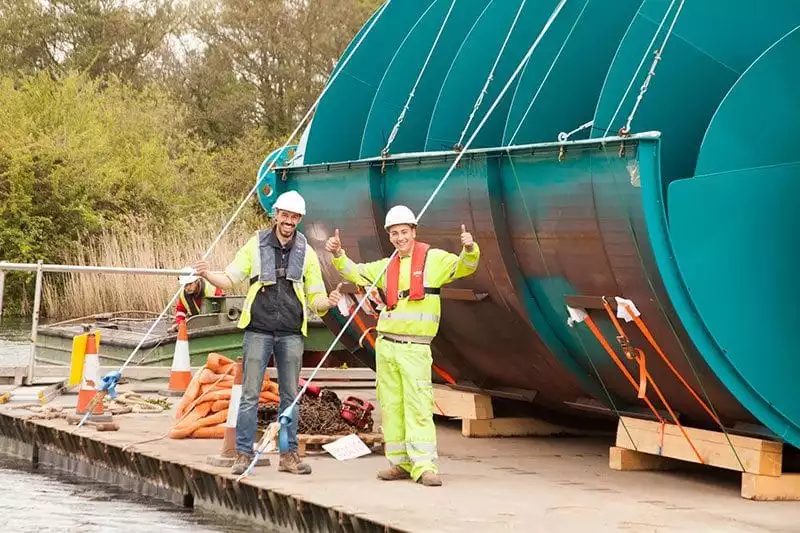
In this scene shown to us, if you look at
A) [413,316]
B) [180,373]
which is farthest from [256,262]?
[180,373]

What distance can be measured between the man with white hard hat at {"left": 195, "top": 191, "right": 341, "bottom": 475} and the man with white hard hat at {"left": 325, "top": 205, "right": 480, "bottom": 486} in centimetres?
39

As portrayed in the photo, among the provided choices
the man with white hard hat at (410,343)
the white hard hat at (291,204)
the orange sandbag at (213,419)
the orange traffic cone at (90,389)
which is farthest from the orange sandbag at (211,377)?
the man with white hard hat at (410,343)

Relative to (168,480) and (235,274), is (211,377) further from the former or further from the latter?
(235,274)

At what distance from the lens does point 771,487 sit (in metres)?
10.6

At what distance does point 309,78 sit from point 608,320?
43626 millimetres

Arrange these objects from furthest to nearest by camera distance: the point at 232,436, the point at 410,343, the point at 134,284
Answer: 1. the point at 134,284
2. the point at 232,436
3. the point at 410,343

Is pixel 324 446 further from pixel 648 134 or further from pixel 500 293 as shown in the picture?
pixel 648 134

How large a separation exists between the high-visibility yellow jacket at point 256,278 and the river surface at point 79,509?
4.69ft

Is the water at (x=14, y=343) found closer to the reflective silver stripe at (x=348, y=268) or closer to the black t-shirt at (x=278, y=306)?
the black t-shirt at (x=278, y=306)

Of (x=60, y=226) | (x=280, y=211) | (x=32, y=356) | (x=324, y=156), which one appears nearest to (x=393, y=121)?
(x=324, y=156)

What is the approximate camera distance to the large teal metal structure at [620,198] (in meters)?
10.5

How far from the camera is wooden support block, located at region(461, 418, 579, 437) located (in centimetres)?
1361

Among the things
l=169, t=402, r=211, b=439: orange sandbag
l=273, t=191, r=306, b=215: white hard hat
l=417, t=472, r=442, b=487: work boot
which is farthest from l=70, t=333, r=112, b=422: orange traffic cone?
l=417, t=472, r=442, b=487: work boot

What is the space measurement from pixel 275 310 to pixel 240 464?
1090 mm
